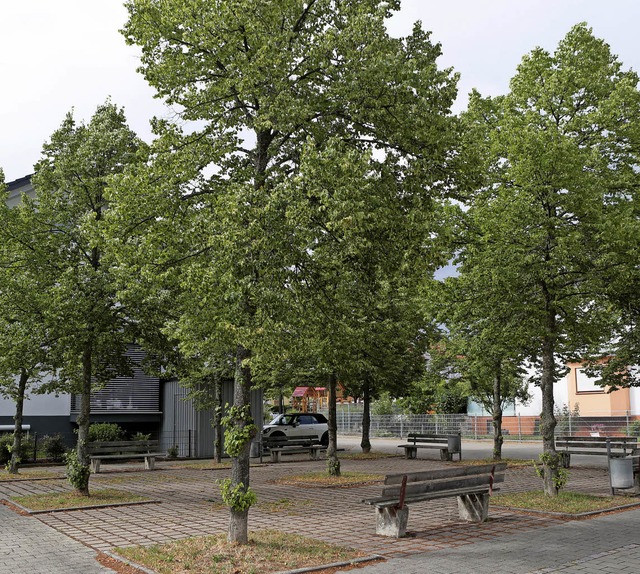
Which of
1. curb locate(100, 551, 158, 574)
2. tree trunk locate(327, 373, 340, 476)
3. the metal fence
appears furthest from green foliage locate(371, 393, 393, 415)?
curb locate(100, 551, 158, 574)

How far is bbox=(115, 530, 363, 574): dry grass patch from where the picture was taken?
25.4 ft

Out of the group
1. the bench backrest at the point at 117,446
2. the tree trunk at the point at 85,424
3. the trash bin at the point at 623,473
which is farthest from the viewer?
the bench backrest at the point at 117,446

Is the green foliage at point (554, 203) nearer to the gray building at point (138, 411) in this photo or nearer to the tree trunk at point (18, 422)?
the tree trunk at point (18, 422)

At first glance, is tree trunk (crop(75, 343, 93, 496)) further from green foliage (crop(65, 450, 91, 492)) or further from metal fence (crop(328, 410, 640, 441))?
metal fence (crop(328, 410, 640, 441))

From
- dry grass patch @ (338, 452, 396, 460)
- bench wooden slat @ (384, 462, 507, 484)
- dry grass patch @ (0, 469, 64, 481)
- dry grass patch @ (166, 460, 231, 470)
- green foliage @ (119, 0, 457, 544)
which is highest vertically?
green foliage @ (119, 0, 457, 544)

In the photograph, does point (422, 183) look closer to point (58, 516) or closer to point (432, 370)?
point (58, 516)

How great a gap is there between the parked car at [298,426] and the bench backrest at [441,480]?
64.1 ft

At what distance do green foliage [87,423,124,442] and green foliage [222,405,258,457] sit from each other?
58.7 ft

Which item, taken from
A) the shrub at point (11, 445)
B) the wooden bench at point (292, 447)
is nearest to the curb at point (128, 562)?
the shrub at point (11, 445)

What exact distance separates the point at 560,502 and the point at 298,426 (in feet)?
64.5

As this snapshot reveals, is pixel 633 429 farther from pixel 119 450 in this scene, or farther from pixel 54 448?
pixel 54 448

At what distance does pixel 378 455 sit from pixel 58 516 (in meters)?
18.2

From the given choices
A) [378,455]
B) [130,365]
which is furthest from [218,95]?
[378,455]

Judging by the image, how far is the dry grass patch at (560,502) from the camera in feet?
40.4
